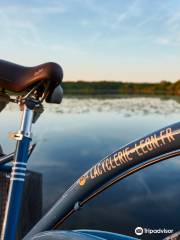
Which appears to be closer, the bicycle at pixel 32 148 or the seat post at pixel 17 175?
the bicycle at pixel 32 148

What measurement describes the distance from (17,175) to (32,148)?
4.7 inches

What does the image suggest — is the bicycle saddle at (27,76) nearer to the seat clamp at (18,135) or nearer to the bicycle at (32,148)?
the bicycle at (32,148)

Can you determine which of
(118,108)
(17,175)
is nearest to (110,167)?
Result: (17,175)

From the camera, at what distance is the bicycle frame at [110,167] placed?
1.37 meters

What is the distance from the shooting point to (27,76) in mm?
1732

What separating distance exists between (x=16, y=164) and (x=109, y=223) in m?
6.75

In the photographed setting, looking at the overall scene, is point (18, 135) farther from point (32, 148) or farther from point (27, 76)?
point (27, 76)

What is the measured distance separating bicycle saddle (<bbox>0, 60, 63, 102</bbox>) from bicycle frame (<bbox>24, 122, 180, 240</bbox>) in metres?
0.33

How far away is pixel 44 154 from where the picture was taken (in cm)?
1623

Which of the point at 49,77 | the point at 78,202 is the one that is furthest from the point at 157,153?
the point at 49,77

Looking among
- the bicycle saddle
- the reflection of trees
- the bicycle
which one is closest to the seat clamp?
A: the bicycle

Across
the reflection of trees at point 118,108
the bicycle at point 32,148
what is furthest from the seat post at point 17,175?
the reflection of trees at point 118,108

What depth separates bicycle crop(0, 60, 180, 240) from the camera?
1.42 metres

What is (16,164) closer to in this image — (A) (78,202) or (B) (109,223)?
(A) (78,202)
